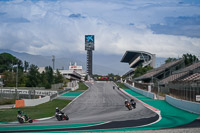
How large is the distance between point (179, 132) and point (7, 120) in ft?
50.2

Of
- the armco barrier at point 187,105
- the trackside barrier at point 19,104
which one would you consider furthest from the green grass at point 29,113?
the armco barrier at point 187,105

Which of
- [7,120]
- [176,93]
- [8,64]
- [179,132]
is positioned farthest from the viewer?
[8,64]

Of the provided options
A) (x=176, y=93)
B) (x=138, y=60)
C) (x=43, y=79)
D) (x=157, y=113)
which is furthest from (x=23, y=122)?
(x=138, y=60)

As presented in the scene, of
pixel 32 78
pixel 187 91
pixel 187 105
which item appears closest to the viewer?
pixel 187 105

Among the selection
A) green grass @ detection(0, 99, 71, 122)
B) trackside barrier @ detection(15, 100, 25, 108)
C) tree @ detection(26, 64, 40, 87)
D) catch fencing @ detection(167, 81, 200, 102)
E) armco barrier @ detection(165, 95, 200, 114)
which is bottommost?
green grass @ detection(0, 99, 71, 122)

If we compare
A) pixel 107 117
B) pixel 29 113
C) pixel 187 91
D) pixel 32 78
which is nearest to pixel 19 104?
pixel 29 113

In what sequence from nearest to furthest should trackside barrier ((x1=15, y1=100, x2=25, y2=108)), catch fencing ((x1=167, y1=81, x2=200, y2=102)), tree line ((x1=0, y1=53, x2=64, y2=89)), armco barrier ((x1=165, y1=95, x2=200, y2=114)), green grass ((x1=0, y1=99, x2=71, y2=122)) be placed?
armco barrier ((x1=165, y1=95, x2=200, y2=114))
green grass ((x1=0, y1=99, x2=71, y2=122))
catch fencing ((x1=167, y1=81, x2=200, y2=102))
trackside barrier ((x1=15, y1=100, x2=25, y2=108))
tree line ((x1=0, y1=53, x2=64, y2=89))

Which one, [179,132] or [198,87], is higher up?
[198,87]

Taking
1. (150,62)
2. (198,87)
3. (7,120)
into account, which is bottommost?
(7,120)

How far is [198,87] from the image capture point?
26953 mm

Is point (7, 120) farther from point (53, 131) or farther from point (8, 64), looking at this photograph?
point (8, 64)

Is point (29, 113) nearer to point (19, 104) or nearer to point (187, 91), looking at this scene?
point (19, 104)

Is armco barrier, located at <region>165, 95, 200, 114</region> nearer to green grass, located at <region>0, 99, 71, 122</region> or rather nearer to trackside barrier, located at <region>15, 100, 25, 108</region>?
green grass, located at <region>0, 99, 71, 122</region>

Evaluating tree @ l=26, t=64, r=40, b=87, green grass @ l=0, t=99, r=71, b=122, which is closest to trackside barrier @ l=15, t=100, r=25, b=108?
green grass @ l=0, t=99, r=71, b=122
